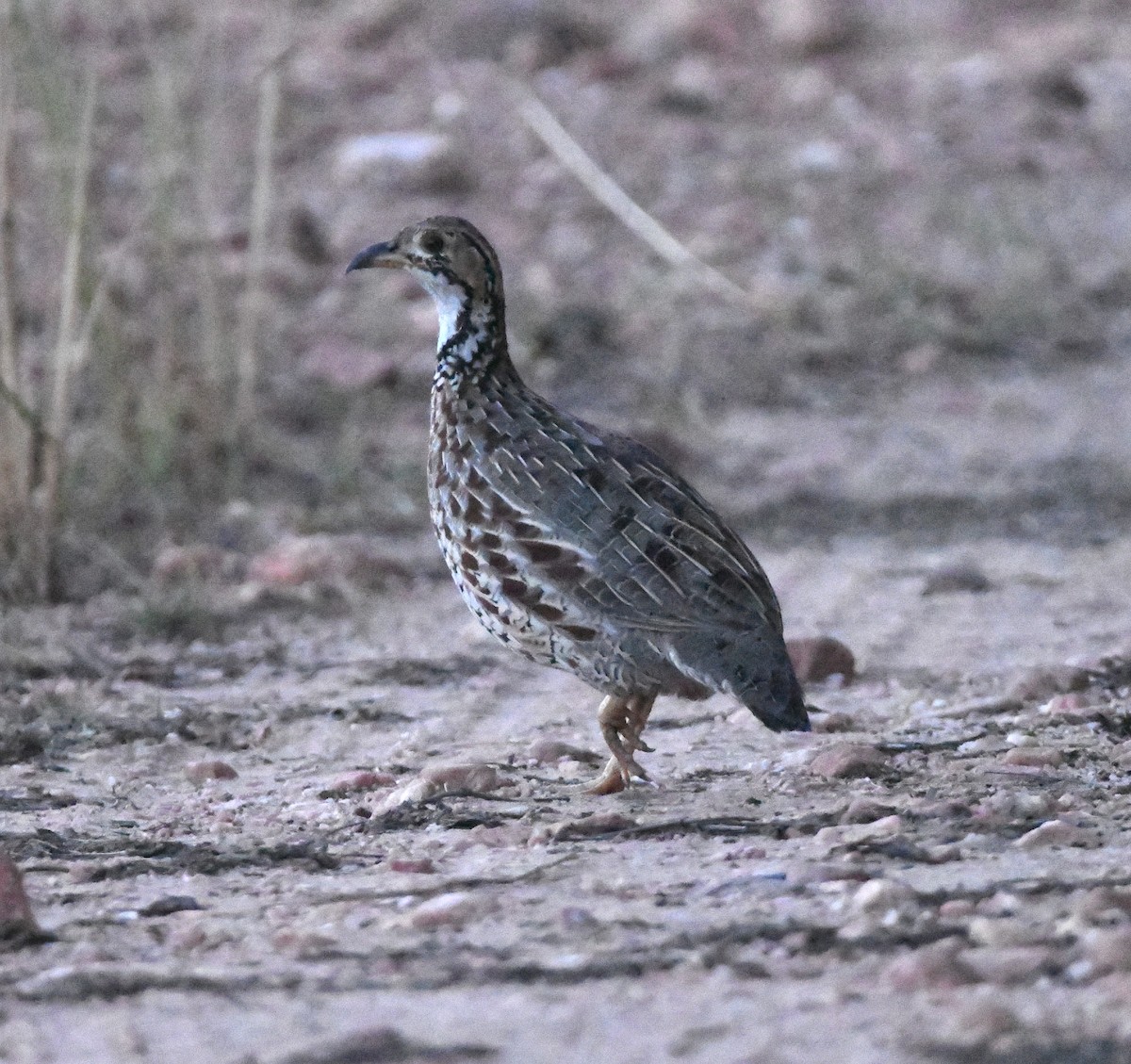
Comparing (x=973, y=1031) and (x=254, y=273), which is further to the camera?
(x=254, y=273)

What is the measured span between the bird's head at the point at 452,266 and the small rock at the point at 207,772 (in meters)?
1.10

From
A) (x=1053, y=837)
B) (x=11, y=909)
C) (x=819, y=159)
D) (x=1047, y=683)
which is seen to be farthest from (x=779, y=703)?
(x=819, y=159)

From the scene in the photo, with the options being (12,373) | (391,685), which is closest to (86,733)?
(391,685)

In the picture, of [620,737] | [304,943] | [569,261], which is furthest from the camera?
[569,261]

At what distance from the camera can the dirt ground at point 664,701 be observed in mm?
3445

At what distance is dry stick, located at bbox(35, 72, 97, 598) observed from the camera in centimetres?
622

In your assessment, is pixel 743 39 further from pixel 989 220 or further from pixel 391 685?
pixel 391 685

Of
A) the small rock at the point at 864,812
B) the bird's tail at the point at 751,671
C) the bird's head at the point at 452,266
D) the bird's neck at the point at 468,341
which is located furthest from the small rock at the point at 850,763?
the bird's head at the point at 452,266

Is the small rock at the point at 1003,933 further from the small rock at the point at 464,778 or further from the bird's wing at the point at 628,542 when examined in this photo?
the small rock at the point at 464,778

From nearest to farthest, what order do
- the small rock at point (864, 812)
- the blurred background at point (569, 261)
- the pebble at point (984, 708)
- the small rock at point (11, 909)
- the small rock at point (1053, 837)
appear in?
the small rock at point (11, 909)
the small rock at point (1053, 837)
the small rock at point (864, 812)
the pebble at point (984, 708)
the blurred background at point (569, 261)

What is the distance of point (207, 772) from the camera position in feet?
16.6

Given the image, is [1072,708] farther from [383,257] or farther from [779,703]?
[383,257]

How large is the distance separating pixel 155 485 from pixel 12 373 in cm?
116

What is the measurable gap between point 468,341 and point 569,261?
473 cm
